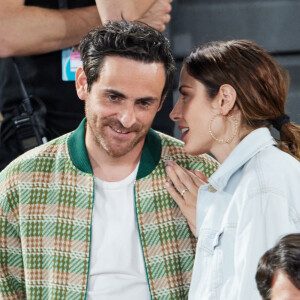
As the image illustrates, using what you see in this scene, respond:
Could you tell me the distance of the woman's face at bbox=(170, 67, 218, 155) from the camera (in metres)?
2.54

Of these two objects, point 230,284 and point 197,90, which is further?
point 197,90

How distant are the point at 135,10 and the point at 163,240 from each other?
81 centimetres

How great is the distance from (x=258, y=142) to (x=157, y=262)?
514mm

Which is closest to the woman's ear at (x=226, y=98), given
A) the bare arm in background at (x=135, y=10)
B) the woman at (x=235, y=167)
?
the woman at (x=235, y=167)

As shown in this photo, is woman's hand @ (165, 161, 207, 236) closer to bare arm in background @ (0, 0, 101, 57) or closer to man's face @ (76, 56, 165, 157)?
man's face @ (76, 56, 165, 157)

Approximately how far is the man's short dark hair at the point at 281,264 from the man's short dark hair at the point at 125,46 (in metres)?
0.89

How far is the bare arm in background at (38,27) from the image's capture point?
2.91 metres

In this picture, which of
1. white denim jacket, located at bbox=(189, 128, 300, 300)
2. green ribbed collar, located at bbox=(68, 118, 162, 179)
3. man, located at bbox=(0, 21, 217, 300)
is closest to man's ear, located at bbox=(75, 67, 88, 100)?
man, located at bbox=(0, 21, 217, 300)

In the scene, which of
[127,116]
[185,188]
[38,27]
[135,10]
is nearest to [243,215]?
[185,188]

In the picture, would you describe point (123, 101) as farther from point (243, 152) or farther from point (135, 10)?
point (135, 10)

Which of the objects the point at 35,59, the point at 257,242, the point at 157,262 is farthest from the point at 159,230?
the point at 35,59

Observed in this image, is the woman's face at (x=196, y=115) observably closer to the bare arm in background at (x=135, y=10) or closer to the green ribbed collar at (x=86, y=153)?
the green ribbed collar at (x=86, y=153)

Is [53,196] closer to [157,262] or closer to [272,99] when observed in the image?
[157,262]

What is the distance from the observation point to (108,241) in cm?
257
